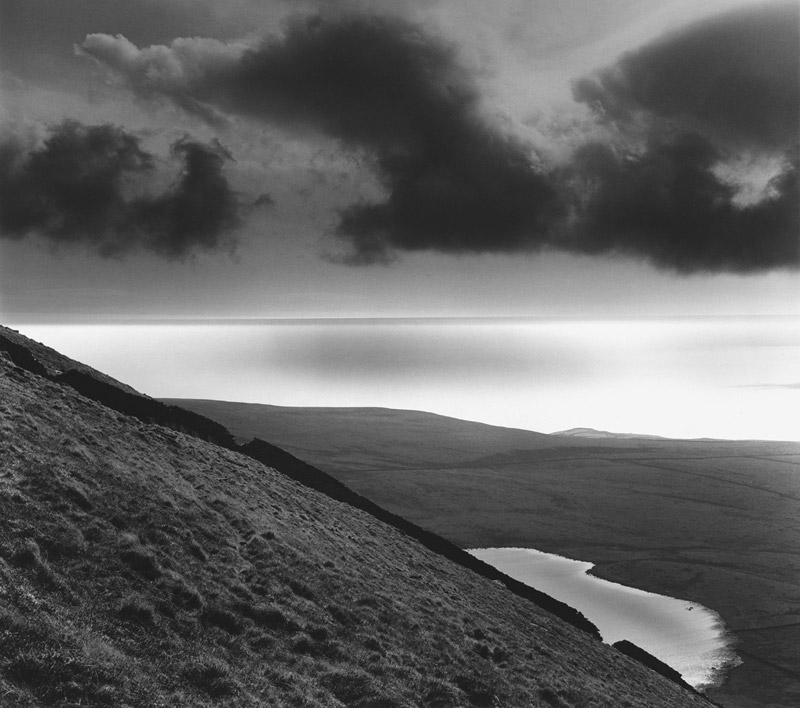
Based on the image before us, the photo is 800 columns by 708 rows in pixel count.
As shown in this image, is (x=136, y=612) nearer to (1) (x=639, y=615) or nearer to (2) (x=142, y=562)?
(2) (x=142, y=562)

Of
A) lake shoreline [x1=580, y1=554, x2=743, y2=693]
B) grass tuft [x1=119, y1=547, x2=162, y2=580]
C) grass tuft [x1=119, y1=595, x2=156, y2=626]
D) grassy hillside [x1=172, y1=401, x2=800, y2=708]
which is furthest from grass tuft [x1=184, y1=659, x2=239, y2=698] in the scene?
lake shoreline [x1=580, y1=554, x2=743, y2=693]

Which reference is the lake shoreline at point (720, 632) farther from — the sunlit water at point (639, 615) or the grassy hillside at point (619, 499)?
the grassy hillside at point (619, 499)

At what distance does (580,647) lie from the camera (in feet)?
93.0

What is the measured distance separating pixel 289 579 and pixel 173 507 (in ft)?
14.7

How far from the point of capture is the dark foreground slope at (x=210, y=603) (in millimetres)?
12859

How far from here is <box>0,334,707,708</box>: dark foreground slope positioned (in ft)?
42.2

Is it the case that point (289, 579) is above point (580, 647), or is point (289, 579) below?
above

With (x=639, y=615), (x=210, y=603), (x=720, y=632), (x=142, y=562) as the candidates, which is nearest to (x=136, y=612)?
(x=142, y=562)

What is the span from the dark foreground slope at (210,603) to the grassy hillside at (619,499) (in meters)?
24.1

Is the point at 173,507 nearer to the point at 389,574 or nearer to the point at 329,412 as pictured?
the point at 389,574

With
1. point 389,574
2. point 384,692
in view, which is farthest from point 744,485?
point 384,692

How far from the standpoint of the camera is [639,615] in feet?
178

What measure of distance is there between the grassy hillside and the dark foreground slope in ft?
78.9

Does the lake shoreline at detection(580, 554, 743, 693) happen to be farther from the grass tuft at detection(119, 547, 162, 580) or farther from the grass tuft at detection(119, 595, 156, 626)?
the grass tuft at detection(119, 595, 156, 626)
